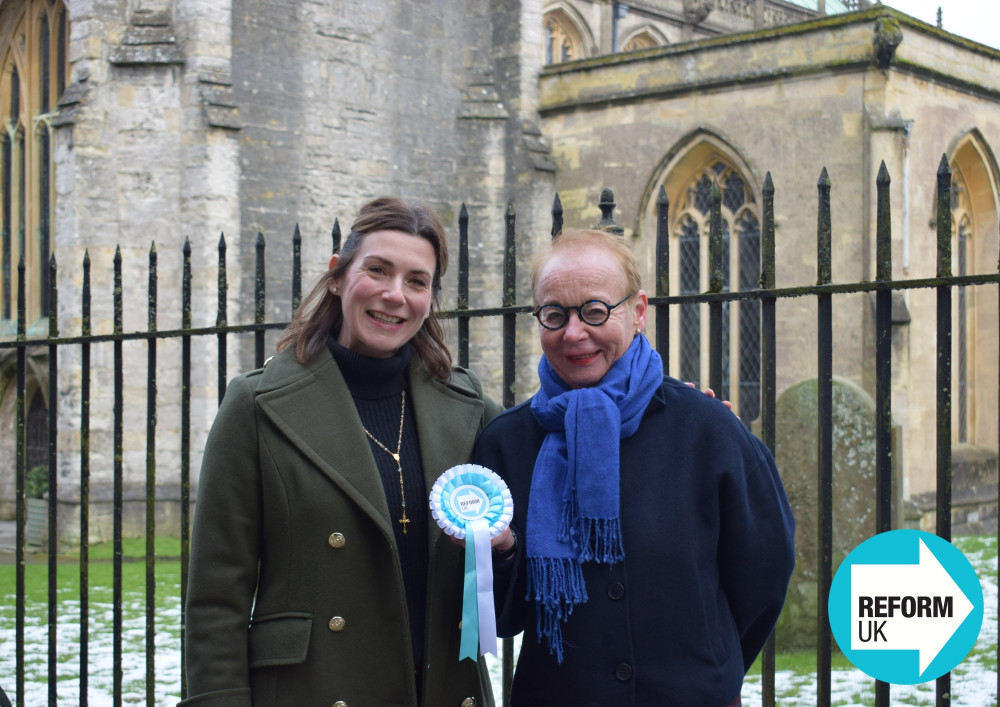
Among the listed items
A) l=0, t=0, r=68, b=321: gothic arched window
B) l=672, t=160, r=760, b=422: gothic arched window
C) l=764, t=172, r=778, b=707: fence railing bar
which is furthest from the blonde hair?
l=0, t=0, r=68, b=321: gothic arched window

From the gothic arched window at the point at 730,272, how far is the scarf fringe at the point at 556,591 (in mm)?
12117

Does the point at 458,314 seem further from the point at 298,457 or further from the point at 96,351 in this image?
the point at 96,351

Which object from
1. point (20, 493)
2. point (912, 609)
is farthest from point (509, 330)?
point (20, 493)

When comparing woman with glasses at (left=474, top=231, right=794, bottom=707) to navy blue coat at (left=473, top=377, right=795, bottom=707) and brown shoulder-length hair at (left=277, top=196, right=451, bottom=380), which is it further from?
brown shoulder-length hair at (left=277, top=196, right=451, bottom=380)

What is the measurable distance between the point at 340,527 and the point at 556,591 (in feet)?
1.73

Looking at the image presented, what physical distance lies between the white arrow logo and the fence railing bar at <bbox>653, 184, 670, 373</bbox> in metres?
0.87

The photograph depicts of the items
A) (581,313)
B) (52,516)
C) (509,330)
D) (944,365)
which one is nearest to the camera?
(581,313)

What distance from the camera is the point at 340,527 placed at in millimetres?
2443

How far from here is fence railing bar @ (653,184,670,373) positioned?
3.05m

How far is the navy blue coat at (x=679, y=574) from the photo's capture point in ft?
7.47

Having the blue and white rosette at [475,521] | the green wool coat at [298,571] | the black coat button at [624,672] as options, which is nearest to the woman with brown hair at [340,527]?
the green wool coat at [298,571]

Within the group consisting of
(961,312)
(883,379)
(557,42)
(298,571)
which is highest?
(557,42)

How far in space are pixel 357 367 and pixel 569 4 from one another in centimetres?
2123

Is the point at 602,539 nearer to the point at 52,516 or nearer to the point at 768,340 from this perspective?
the point at 768,340
